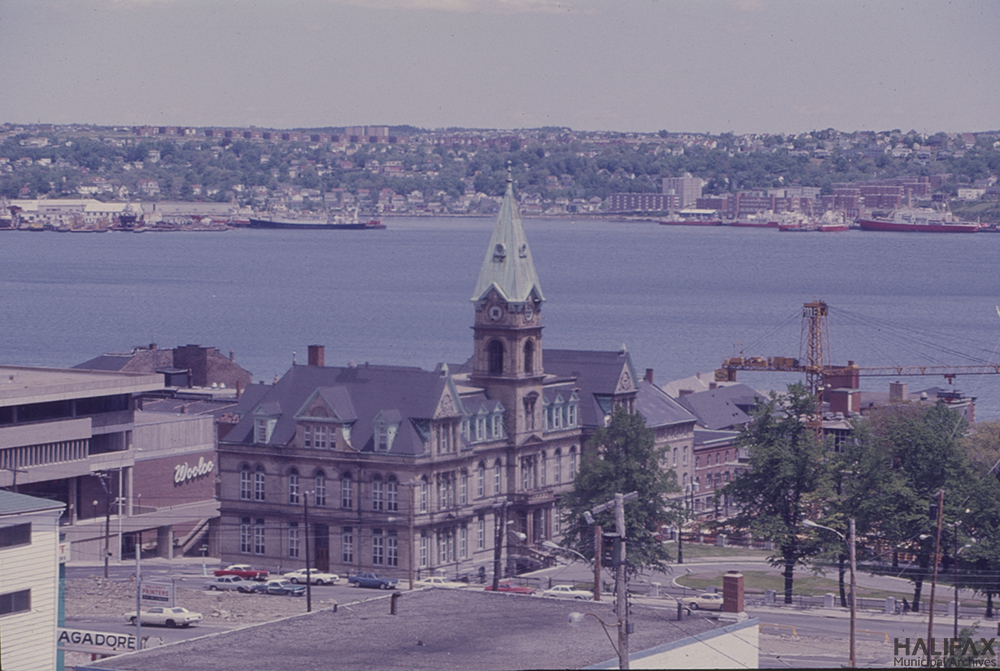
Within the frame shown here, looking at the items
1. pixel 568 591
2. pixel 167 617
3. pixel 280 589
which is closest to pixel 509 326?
pixel 280 589

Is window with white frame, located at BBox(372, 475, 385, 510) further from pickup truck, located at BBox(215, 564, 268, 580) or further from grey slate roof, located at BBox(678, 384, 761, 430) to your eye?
grey slate roof, located at BBox(678, 384, 761, 430)

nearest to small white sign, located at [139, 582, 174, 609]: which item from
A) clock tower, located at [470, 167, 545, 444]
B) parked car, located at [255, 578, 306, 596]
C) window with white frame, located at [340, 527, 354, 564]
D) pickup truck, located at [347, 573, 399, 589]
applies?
parked car, located at [255, 578, 306, 596]

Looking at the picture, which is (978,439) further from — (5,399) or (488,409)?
(5,399)

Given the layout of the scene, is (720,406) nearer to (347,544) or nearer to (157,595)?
(347,544)

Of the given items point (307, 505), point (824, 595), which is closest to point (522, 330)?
point (307, 505)

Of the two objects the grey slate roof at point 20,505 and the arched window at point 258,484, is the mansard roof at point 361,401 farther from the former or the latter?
the grey slate roof at point 20,505

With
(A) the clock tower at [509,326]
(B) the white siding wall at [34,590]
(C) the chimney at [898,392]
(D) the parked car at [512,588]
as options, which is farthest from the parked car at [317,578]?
(C) the chimney at [898,392]

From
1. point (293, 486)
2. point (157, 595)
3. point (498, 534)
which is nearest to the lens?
point (157, 595)
